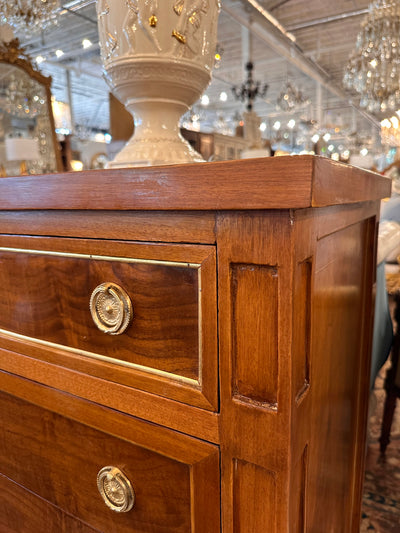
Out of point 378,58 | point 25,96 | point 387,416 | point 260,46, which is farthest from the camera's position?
point 260,46

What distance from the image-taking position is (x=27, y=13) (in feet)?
4.58

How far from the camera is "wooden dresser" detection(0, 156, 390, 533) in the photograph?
0.30 meters

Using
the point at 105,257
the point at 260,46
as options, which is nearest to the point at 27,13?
the point at 105,257

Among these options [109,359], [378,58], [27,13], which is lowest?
[109,359]

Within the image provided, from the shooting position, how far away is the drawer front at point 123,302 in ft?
1.11

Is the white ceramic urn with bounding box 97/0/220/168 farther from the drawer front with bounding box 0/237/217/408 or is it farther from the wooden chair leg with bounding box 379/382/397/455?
the wooden chair leg with bounding box 379/382/397/455

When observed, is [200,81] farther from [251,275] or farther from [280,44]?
Result: [280,44]

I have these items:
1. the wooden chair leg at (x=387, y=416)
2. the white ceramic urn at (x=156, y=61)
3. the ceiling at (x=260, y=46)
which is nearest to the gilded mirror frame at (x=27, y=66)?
the white ceramic urn at (x=156, y=61)

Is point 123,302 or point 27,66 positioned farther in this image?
point 27,66

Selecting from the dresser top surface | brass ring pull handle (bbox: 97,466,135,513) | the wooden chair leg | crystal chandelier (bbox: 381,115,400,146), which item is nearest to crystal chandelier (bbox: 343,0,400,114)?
crystal chandelier (bbox: 381,115,400,146)

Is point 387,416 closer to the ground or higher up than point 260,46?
closer to the ground

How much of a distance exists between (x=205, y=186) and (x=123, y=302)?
0.14 m

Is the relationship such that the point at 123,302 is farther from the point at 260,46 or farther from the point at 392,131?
the point at 260,46

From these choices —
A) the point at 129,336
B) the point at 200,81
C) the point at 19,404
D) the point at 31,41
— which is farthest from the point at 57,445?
the point at 31,41
